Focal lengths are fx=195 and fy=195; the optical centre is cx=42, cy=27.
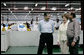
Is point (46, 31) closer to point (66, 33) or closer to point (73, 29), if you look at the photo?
point (66, 33)

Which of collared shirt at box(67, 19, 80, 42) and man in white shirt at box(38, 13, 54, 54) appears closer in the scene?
collared shirt at box(67, 19, 80, 42)

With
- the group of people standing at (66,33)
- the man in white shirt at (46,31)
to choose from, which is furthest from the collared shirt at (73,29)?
the man in white shirt at (46,31)

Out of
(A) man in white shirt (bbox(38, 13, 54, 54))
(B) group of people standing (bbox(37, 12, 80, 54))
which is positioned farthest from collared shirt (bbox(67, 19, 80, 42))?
(A) man in white shirt (bbox(38, 13, 54, 54))

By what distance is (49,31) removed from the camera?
157 inches

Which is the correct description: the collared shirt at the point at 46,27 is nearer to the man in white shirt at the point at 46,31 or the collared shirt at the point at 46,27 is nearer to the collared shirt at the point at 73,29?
the man in white shirt at the point at 46,31

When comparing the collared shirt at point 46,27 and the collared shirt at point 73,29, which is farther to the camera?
the collared shirt at point 46,27

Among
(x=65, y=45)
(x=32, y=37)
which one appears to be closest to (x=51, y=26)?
(x=65, y=45)

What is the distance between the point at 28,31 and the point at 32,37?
0.82ft

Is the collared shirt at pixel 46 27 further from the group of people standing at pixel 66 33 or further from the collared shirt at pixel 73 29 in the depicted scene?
the collared shirt at pixel 73 29

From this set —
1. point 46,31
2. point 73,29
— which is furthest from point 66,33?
point 46,31

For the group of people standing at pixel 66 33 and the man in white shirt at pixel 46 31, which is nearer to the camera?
the group of people standing at pixel 66 33

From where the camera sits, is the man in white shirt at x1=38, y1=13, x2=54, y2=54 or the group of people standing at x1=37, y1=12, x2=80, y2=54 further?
the man in white shirt at x1=38, y1=13, x2=54, y2=54

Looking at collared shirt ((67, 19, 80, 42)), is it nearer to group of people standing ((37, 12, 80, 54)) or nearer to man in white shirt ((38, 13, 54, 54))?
group of people standing ((37, 12, 80, 54))

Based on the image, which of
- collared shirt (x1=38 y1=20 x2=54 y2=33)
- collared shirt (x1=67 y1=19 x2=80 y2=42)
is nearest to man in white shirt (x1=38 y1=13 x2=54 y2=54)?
collared shirt (x1=38 y1=20 x2=54 y2=33)
